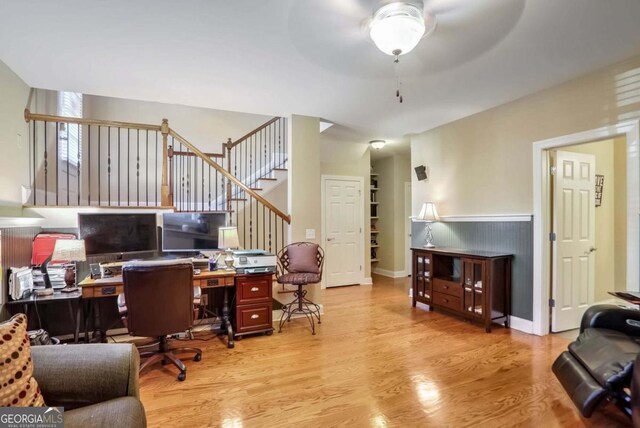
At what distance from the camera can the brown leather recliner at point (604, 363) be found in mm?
1735

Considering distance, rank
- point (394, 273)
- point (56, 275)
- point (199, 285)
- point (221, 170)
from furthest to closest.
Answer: point (394, 273) → point (221, 170) → point (199, 285) → point (56, 275)

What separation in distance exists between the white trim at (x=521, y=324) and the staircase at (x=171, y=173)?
9.44ft

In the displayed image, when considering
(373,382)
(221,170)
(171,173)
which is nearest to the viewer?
(373,382)

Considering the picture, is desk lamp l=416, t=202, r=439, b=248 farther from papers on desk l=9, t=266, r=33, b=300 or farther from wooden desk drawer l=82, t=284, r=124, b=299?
papers on desk l=9, t=266, r=33, b=300

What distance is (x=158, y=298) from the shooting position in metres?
2.44

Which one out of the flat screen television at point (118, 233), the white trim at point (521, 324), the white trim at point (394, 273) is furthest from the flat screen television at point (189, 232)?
the white trim at point (394, 273)

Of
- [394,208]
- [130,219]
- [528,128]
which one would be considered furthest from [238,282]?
[394,208]

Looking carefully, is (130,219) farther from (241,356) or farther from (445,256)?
(445,256)

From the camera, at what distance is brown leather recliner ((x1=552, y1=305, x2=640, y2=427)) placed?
174 centimetres

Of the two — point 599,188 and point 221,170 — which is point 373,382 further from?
point 599,188

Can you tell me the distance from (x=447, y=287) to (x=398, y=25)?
309 cm

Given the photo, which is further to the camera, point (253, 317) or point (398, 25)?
point (253, 317)

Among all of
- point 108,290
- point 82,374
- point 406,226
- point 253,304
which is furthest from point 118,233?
point 406,226

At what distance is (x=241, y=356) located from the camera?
9.46ft
